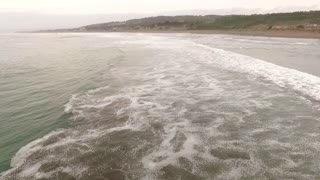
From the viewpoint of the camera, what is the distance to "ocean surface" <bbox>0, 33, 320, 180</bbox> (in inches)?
→ 357

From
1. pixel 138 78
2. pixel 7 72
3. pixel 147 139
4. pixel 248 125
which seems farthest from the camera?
pixel 7 72

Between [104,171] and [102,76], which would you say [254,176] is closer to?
[104,171]

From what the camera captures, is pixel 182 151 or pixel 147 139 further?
pixel 147 139

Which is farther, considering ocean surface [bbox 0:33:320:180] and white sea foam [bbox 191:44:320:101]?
white sea foam [bbox 191:44:320:101]

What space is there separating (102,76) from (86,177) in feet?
49.6

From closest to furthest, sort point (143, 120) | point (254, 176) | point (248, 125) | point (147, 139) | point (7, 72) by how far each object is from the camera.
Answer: point (254, 176) < point (147, 139) < point (248, 125) < point (143, 120) < point (7, 72)

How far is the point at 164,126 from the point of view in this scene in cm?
1244

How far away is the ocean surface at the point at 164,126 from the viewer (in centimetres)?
907

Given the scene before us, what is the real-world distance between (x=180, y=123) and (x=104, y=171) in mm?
4545

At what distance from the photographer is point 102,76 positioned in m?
23.3

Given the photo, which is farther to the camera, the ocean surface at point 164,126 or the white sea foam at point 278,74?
the white sea foam at point 278,74

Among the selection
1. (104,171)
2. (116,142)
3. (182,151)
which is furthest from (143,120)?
(104,171)

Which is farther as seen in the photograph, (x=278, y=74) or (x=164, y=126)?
(x=278, y=74)

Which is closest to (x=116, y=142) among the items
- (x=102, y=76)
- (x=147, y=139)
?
(x=147, y=139)
